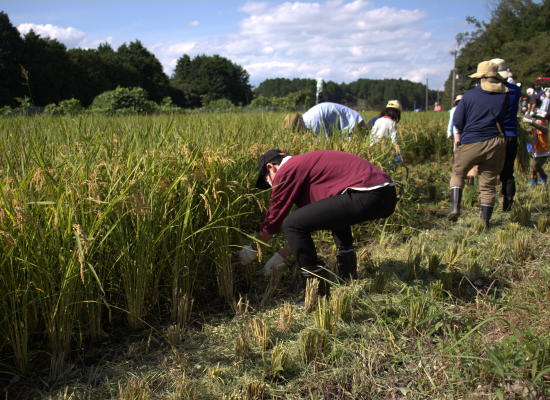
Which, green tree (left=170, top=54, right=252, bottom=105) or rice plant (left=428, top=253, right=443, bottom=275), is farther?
green tree (left=170, top=54, right=252, bottom=105)

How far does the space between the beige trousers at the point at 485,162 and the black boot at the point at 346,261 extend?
204 centimetres

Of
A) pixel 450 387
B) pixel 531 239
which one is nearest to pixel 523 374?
pixel 450 387

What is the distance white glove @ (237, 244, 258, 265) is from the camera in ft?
7.88

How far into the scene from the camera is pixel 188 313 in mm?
2125

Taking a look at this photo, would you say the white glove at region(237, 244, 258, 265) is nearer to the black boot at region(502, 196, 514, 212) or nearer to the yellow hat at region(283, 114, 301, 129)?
the yellow hat at region(283, 114, 301, 129)

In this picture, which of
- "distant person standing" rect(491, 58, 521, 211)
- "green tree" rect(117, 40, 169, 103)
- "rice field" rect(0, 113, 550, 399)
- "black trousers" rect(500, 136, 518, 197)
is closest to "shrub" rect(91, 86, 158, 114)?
"rice field" rect(0, 113, 550, 399)

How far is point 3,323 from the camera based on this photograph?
1638 mm

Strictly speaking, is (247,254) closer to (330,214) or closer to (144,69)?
(330,214)

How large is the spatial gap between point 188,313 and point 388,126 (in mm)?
3702

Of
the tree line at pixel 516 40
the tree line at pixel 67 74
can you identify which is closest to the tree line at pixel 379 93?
the tree line at pixel 516 40

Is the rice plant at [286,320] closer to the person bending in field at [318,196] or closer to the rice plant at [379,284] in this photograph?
the person bending in field at [318,196]

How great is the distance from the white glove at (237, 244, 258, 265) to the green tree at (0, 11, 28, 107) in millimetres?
22230

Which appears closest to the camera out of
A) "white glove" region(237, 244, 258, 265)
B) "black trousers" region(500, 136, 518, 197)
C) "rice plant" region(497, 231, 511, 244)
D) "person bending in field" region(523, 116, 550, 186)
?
"white glove" region(237, 244, 258, 265)

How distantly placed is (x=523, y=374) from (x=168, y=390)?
1.55 meters
